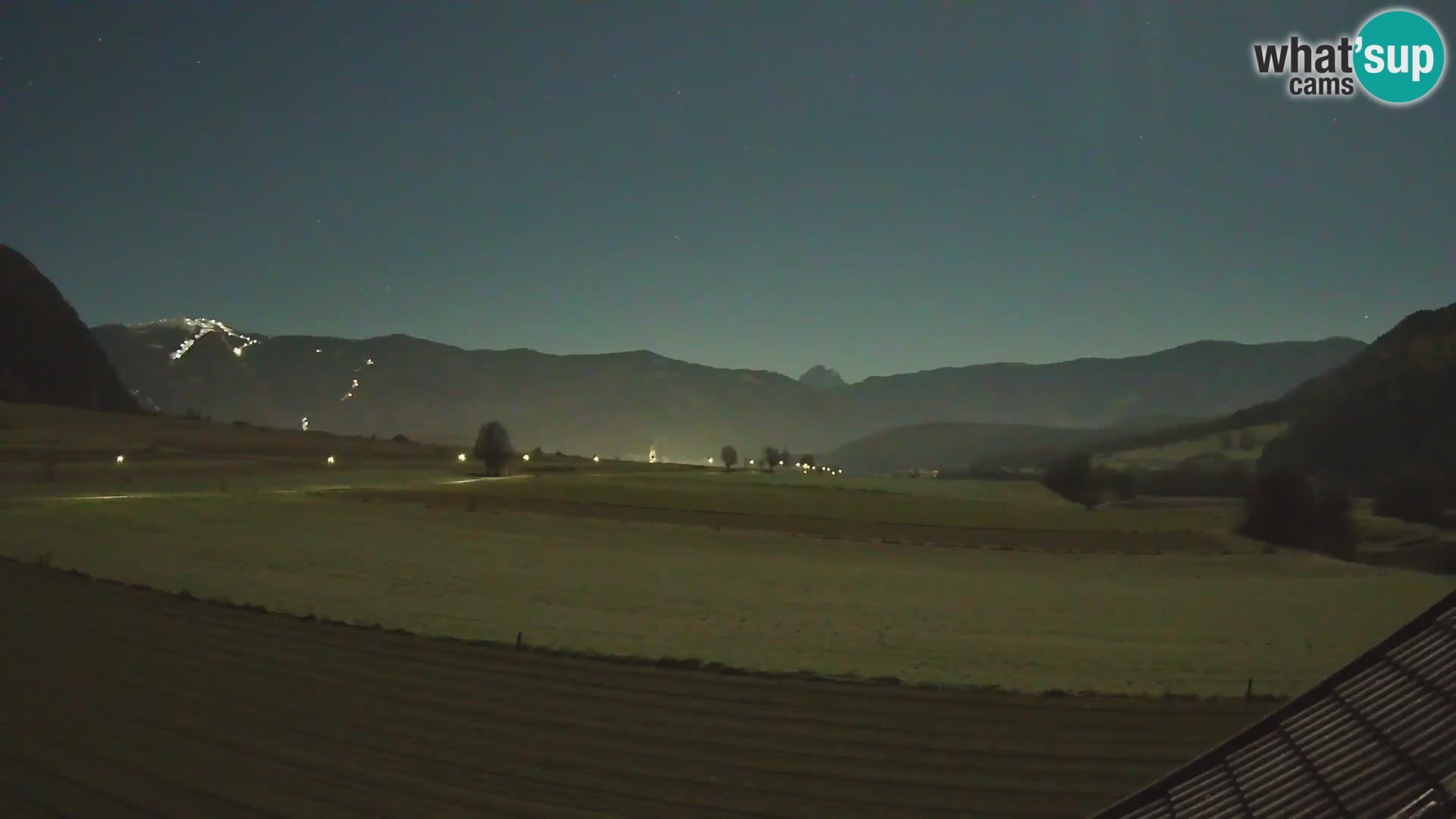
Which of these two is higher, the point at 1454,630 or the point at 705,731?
the point at 1454,630

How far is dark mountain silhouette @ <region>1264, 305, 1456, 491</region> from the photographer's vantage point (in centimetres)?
6038

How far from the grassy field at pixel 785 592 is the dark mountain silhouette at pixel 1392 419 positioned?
87.3 ft

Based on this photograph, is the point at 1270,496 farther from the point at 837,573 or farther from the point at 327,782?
the point at 327,782

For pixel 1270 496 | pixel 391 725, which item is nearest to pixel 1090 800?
pixel 391 725

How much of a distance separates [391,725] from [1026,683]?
9.86m

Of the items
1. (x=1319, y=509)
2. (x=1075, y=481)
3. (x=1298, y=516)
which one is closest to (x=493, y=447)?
(x=1075, y=481)

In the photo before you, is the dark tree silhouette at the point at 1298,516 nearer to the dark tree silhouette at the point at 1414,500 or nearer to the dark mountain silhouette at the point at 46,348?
the dark tree silhouette at the point at 1414,500

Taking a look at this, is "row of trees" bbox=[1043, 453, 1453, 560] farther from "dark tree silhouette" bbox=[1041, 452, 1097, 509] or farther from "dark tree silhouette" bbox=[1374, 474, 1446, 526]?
"dark tree silhouette" bbox=[1041, 452, 1097, 509]

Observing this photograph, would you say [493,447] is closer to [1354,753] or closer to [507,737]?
[507,737]

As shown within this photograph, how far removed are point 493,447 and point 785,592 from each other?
65.2 m

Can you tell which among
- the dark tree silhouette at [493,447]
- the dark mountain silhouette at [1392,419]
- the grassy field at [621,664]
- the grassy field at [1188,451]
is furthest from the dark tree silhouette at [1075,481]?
the dark tree silhouette at [493,447]

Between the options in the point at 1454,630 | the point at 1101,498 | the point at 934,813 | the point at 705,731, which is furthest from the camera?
the point at 1101,498

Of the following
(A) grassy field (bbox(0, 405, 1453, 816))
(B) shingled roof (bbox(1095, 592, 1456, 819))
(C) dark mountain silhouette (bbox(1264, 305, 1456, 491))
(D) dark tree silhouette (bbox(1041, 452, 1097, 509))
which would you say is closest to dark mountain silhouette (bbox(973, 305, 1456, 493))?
(C) dark mountain silhouette (bbox(1264, 305, 1456, 491))

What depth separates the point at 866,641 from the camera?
19609mm
